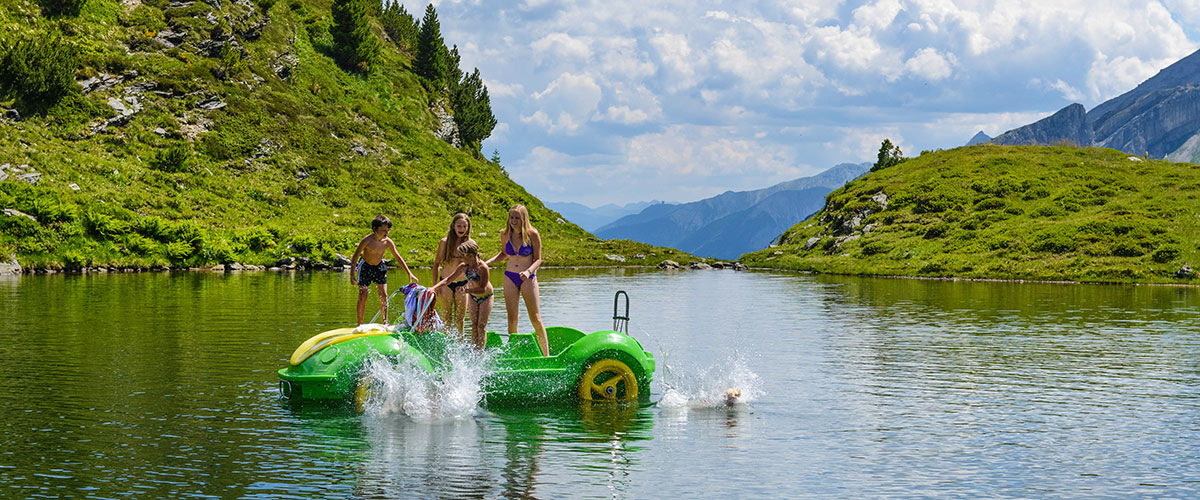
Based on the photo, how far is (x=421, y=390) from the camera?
47.3ft

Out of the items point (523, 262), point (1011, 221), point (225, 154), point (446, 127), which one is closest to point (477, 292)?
point (523, 262)

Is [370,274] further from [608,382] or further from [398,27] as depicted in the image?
[398,27]

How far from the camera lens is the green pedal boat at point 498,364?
14.3m

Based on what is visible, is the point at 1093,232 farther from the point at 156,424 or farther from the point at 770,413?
the point at 156,424

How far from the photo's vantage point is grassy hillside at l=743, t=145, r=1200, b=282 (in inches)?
2800

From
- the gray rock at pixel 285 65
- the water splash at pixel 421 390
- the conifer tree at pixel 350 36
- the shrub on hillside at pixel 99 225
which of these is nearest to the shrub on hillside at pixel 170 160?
the shrub on hillside at pixel 99 225

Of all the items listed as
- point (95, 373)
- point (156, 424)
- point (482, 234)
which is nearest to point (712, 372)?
point (156, 424)

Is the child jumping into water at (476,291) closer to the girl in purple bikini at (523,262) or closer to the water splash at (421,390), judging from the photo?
the girl in purple bikini at (523,262)

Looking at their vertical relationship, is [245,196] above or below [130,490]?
above

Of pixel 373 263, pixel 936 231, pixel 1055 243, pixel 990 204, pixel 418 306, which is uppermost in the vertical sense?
pixel 990 204

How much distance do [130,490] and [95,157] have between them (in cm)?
7081

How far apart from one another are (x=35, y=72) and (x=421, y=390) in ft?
246

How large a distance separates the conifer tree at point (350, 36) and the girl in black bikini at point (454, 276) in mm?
109956

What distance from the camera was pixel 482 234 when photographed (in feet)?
297
